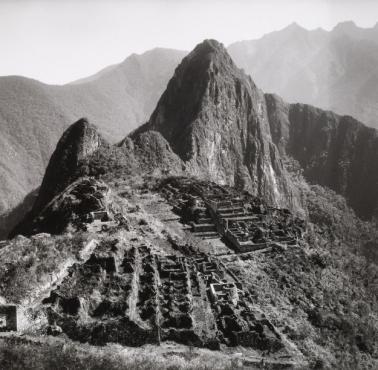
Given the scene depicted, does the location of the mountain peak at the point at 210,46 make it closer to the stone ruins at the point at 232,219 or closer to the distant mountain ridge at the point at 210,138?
the distant mountain ridge at the point at 210,138

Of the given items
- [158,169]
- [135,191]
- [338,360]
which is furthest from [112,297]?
[158,169]

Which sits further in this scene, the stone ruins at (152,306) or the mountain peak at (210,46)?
the mountain peak at (210,46)

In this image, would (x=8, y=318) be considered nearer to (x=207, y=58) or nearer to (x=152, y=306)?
(x=152, y=306)

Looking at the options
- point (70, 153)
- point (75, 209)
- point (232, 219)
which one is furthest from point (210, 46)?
point (75, 209)

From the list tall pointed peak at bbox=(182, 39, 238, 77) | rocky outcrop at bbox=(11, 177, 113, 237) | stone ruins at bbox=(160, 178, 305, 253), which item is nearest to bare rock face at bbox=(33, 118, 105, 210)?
stone ruins at bbox=(160, 178, 305, 253)

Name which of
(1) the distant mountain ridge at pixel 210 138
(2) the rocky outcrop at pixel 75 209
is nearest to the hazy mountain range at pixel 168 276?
(2) the rocky outcrop at pixel 75 209

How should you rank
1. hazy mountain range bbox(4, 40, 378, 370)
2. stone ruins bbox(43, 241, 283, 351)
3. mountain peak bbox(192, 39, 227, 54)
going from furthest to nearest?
mountain peak bbox(192, 39, 227, 54) < hazy mountain range bbox(4, 40, 378, 370) < stone ruins bbox(43, 241, 283, 351)

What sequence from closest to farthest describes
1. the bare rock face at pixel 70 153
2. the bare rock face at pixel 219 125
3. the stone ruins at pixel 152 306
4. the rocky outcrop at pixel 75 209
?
the stone ruins at pixel 152 306, the rocky outcrop at pixel 75 209, the bare rock face at pixel 70 153, the bare rock face at pixel 219 125

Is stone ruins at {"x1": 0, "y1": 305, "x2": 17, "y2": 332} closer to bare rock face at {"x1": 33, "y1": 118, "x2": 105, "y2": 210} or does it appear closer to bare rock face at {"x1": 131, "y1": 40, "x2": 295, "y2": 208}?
bare rock face at {"x1": 33, "y1": 118, "x2": 105, "y2": 210}

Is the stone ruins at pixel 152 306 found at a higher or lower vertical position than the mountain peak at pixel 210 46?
lower
